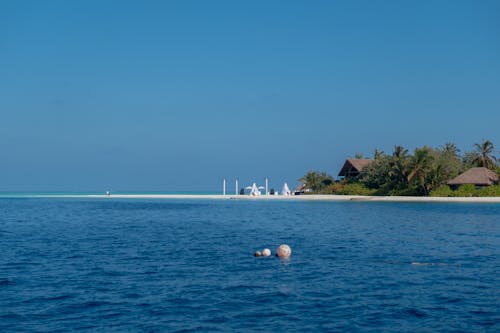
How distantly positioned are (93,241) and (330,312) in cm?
2180

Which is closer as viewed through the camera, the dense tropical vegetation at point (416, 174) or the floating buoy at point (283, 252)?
the floating buoy at point (283, 252)

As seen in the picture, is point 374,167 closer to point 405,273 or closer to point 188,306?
point 405,273

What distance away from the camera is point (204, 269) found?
2238cm

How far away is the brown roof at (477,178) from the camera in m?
89.2

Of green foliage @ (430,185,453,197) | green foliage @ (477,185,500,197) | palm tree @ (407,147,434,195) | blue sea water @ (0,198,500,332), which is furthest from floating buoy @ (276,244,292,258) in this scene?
green foliage @ (477,185,500,197)

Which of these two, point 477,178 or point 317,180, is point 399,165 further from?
point 317,180

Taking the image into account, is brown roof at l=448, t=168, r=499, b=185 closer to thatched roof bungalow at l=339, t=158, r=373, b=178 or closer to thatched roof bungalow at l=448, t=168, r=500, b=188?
thatched roof bungalow at l=448, t=168, r=500, b=188

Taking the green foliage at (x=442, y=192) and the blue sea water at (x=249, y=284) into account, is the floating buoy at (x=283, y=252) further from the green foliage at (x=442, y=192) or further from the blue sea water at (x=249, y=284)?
the green foliage at (x=442, y=192)

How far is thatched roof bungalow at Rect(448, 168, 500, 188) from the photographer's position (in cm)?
8919

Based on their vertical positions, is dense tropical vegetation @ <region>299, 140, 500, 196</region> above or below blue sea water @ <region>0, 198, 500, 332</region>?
above

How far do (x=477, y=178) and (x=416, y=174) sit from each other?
426 inches

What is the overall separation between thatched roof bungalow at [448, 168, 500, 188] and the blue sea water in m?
58.0

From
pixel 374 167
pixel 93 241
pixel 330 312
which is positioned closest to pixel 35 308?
pixel 330 312

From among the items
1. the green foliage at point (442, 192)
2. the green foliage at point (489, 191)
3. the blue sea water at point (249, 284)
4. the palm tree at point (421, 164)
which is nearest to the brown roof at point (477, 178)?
the green foliage at point (442, 192)
